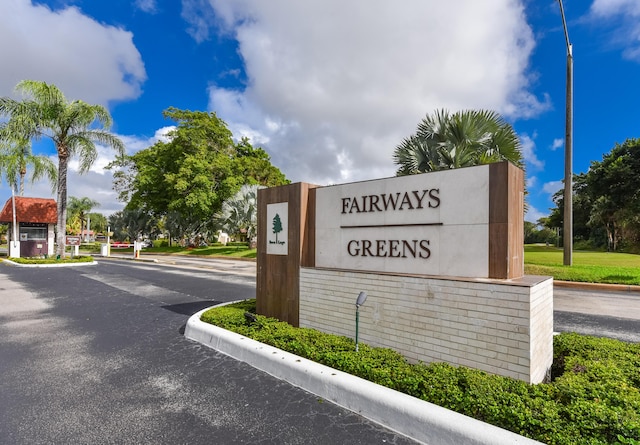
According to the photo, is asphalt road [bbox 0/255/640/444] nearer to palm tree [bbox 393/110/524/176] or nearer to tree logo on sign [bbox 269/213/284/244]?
tree logo on sign [bbox 269/213/284/244]

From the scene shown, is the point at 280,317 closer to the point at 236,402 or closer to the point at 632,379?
the point at 236,402

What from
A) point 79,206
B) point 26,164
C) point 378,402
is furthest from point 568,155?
point 79,206

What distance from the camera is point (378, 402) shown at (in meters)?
3.21

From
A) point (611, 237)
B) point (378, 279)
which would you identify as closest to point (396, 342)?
point (378, 279)

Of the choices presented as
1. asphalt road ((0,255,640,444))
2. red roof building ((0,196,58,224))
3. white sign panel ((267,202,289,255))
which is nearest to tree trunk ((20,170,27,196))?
red roof building ((0,196,58,224))

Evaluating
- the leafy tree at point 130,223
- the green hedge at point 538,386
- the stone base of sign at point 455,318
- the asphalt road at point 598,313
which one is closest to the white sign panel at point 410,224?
the stone base of sign at point 455,318

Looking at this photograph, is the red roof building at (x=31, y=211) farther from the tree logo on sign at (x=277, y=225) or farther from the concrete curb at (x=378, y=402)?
the concrete curb at (x=378, y=402)

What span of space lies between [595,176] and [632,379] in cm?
3768

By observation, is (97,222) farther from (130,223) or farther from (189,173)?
(189,173)

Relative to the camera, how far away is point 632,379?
347 centimetres

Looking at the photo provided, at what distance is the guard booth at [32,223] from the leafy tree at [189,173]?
28.4ft

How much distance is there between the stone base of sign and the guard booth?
33791 mm

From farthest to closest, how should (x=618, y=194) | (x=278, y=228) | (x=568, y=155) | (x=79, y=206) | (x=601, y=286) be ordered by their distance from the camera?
(x=79, y=206), (x=618, y=194), (x=568, y=155), (x=601, y=286), (x=278, y=228)

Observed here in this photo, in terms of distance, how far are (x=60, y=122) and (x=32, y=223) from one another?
13.5 m
